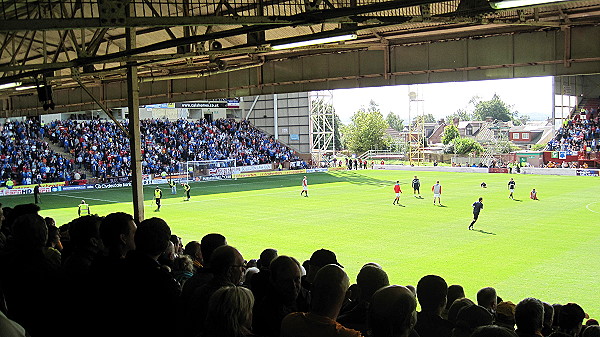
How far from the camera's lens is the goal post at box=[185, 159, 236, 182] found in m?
59.5

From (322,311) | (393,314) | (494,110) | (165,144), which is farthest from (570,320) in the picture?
(494,110)

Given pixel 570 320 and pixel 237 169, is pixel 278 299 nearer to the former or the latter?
pixel 570 320

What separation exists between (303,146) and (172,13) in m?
61.4

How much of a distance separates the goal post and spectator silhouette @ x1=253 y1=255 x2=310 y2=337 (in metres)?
53.9

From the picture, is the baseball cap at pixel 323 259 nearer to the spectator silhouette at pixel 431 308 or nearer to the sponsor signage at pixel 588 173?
the spectator silhouette at pixel 431 308

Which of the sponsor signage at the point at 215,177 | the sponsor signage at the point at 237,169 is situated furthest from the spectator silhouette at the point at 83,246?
the sponsor signage at the point at 237,169

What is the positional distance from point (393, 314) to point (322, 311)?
44 cm

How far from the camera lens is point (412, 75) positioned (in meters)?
16.8

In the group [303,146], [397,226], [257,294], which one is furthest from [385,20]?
[303,146]

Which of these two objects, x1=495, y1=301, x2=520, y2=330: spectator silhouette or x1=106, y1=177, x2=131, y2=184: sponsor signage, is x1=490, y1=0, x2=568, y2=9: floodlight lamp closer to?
x1=495, y1=301, x2=520, y2=330: spectator silhouette

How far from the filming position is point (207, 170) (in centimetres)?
6169

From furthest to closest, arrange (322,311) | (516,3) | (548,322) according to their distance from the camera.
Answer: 1. (516,3)
2. (548,322)
3. (322,311)

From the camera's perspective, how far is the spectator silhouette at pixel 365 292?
514 centimetres

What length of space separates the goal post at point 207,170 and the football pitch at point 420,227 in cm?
1063
